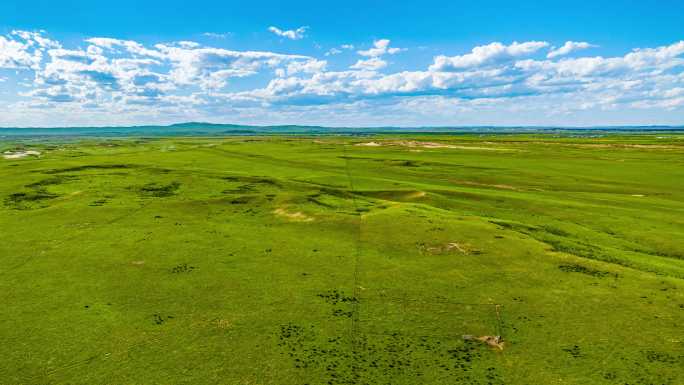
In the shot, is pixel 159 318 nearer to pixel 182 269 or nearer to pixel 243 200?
pixel 182 269

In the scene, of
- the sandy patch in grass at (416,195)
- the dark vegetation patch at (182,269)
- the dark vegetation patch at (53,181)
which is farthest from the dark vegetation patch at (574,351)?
the dark vegetation patch at (53,181)

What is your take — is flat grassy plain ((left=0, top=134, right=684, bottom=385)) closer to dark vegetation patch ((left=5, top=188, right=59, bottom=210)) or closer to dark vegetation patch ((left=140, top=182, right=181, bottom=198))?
dark vegetation patch ((left=5, top=188, right=59, bottom=210))

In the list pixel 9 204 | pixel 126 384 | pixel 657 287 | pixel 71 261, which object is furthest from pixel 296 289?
pixel 9 204

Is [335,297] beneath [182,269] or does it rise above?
beneath

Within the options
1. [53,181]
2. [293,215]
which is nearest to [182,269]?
[293,215]

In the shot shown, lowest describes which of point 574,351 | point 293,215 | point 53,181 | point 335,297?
point 574,351

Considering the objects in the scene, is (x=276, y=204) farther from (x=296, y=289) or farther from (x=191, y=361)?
(x=191, y=361)

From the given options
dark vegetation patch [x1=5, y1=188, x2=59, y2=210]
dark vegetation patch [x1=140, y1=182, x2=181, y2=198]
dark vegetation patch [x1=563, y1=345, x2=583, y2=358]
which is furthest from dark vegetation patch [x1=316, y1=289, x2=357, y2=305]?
dark vegetation patch [x1=5, y1=188, x2=59, y2=210]
